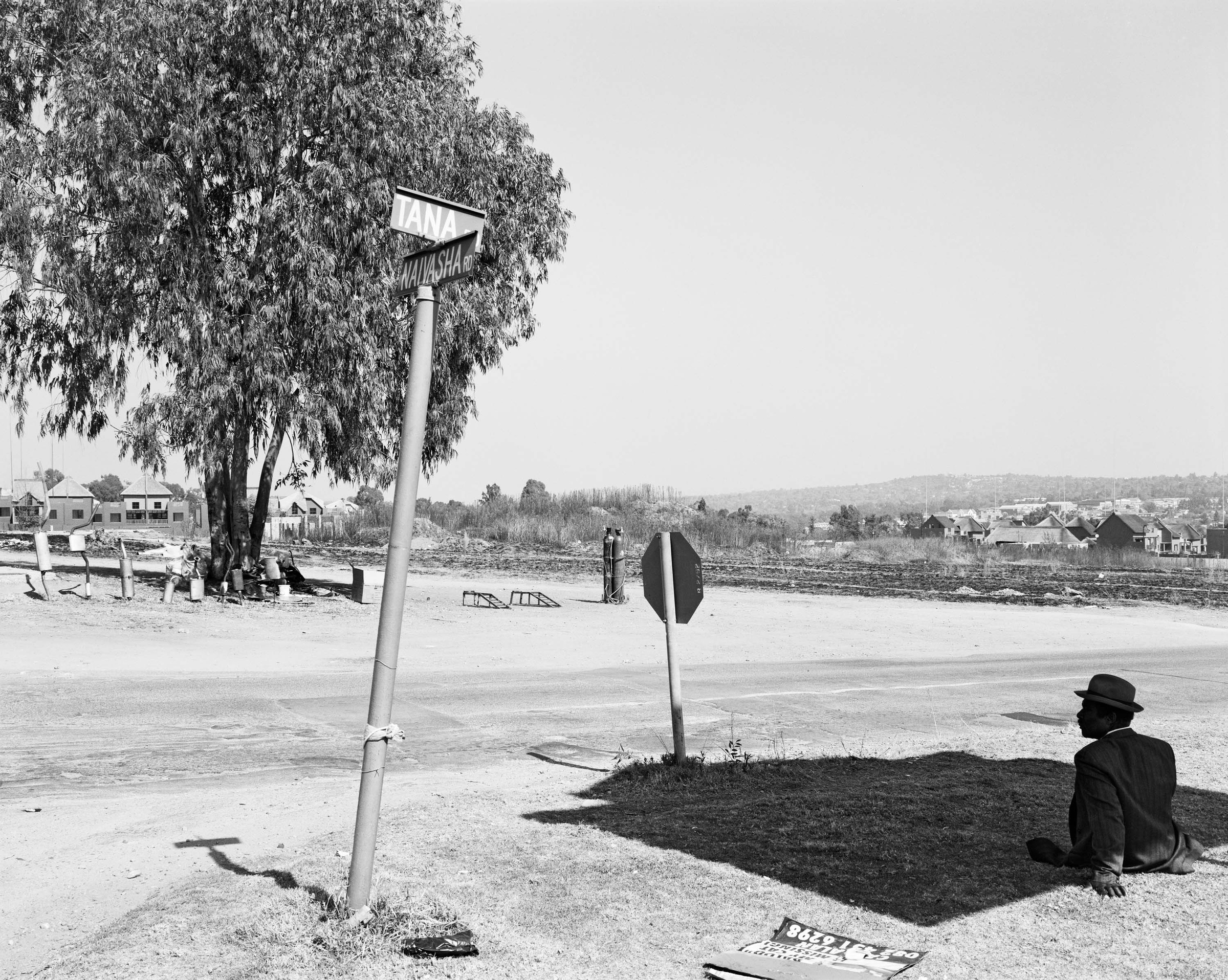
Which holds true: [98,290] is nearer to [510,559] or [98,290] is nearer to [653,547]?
[653,547]

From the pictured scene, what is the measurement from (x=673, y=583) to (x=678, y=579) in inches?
2.3

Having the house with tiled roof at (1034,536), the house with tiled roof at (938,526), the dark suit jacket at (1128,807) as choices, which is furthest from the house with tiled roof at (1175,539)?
the dark suit jacket at (1128,807)

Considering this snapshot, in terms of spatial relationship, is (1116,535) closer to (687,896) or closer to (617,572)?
(617,572)

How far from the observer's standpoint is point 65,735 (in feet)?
37.3

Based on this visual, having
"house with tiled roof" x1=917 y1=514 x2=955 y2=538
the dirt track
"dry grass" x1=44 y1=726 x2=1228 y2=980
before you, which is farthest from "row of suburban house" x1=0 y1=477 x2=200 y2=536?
"dry grass" x1=44 y1=726 x2=1228 y2=980

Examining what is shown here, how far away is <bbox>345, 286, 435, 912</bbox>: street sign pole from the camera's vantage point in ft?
17.5

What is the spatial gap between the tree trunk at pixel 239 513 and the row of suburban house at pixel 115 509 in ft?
196

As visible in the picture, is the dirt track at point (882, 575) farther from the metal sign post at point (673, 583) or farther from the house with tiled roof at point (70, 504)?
the house with tiled roof at point (70, 504)

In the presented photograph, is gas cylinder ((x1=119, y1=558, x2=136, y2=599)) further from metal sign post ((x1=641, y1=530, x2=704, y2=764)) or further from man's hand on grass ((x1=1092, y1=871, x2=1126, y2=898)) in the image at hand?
man's hand on grass ((x1=1092, y1=871, x2=1126, y2=898))

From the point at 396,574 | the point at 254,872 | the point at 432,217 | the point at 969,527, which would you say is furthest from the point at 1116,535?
the point at 396,574

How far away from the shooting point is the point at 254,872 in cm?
646

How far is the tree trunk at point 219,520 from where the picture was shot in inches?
1032

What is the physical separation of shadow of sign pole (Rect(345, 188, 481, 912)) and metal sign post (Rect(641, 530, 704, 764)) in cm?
447

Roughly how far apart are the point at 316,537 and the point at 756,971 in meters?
74.6
